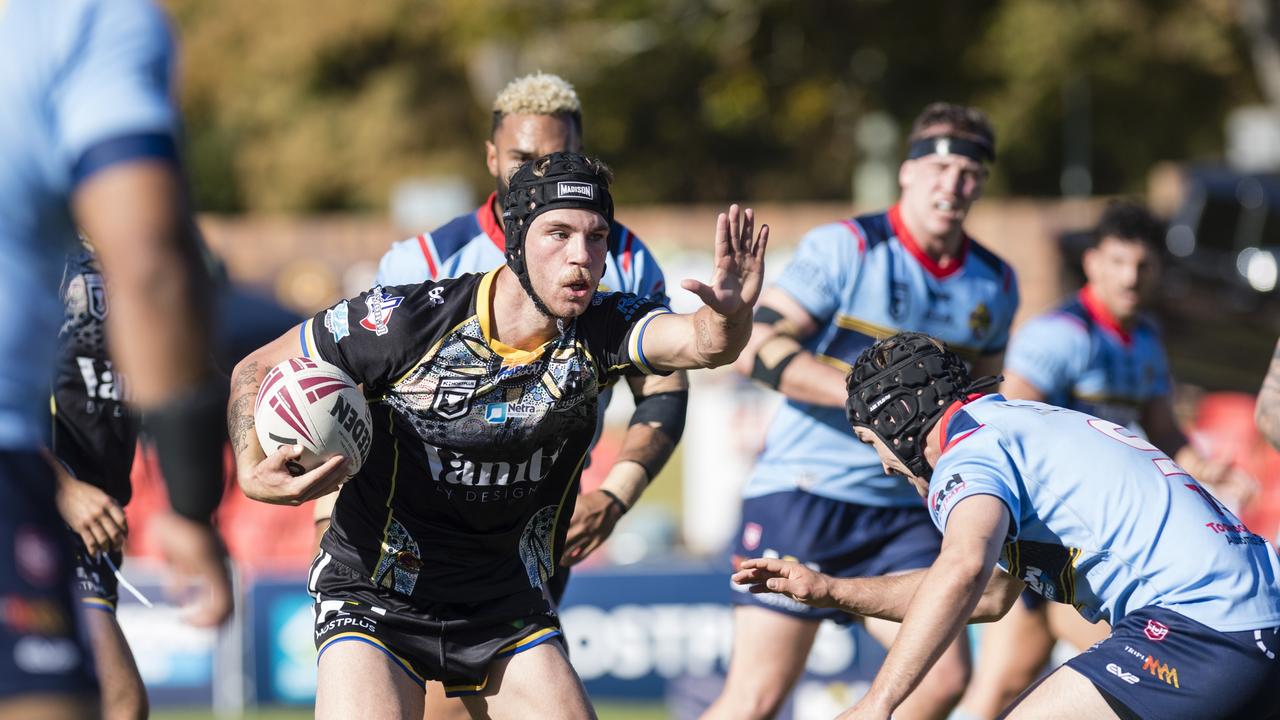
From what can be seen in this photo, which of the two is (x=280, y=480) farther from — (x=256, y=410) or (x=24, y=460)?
(x=24, y=460)

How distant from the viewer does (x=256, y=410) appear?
161 inches

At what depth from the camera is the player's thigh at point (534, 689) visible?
425cm

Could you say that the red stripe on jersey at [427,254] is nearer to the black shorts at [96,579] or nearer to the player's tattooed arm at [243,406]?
the player's tattooed arm at [243,406]

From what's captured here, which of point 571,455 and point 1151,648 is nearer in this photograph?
point 1151,648

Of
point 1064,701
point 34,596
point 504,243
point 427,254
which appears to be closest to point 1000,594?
point 1064,701

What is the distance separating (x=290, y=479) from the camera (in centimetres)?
383

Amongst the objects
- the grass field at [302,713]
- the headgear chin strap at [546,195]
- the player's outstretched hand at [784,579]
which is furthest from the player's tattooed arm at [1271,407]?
the grass field at [302,713]

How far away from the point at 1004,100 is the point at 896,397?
Answer: 64.7ft

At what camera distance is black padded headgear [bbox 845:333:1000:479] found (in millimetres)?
4105

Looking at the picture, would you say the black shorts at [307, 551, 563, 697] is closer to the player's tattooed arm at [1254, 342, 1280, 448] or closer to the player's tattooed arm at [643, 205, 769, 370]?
the player's tattooed arm at [643, 205, 769, 370]

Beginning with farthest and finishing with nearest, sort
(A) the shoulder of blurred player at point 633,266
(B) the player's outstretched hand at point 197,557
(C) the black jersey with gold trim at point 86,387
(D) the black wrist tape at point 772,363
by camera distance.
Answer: (D) the black wrist tape at point 772,363 → (A) the shoulder of blurred player at point 633,266 → (C) the black jersey with gold trim at point 86,387 → (B) the player's outstretched hand at point 197,557

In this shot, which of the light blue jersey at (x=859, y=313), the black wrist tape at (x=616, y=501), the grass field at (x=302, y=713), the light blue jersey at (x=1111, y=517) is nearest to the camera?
the light blue jersey at (x=1111, y=517)

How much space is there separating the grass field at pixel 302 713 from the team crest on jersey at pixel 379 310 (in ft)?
19.5

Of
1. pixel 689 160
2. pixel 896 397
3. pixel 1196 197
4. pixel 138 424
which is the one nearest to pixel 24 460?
pixel 896 397
